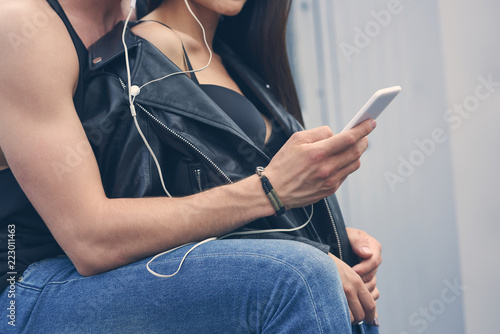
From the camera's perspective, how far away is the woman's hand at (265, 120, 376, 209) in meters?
0.80

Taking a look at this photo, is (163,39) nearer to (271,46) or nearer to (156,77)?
(156,77)

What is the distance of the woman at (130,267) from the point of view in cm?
64

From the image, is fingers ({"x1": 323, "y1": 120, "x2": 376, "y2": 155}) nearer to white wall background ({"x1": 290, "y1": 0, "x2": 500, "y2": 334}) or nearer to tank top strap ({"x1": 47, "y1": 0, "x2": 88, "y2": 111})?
tank top strap ({"x1": 47, "y1": 0, "x2": 88, "y2": 111})

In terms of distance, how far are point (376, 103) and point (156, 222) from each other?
1.21ft

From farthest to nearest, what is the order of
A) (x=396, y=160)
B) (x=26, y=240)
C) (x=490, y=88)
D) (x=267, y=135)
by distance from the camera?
(x=396, y=160) < (x=490, y=88) < (x=267, y=135) < (x=26, y=240)

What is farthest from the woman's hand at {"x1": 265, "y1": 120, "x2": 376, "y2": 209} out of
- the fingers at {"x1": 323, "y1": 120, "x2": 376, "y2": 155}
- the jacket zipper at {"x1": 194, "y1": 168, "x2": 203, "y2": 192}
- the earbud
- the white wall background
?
the white wall background

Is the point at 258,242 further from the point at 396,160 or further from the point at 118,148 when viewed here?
the point at 396,160

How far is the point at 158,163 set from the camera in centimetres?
80

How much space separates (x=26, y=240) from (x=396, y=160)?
1244 millimetres

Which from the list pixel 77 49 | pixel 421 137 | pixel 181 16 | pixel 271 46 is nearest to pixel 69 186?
pixel 77 49

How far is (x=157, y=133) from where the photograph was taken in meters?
0.82

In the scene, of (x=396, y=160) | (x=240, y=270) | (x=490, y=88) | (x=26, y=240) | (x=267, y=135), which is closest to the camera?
(x=240, y=270)

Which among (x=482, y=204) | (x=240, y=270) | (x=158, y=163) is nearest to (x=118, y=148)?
(x=158, y=163)

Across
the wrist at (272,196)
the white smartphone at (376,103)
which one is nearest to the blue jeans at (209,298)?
the wrist at (272,196)
